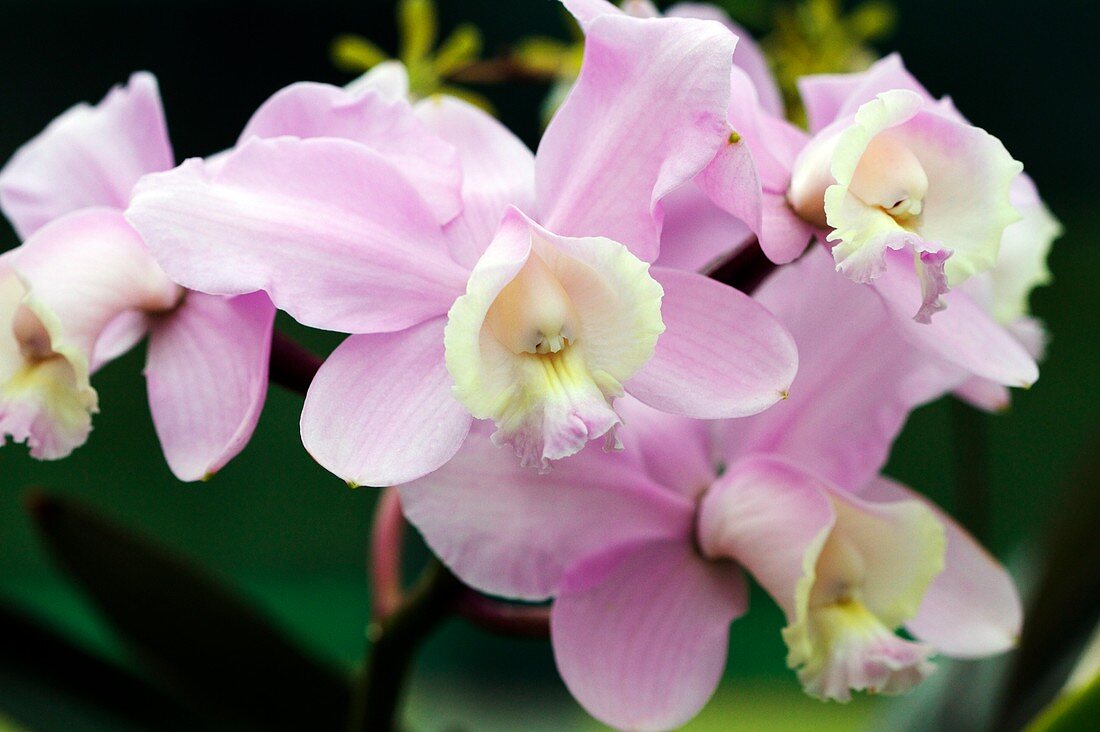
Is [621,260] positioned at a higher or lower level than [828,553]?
higher

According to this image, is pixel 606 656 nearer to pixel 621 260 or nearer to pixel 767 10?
pixel 621 260

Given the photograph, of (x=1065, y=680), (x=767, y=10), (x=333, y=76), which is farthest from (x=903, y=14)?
(x=1065, y=680)

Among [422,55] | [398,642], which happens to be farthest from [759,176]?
[422,55]

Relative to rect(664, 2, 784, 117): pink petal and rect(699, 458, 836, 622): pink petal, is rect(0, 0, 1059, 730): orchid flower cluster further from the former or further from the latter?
rect(664, 2, 784, 117): pink petal

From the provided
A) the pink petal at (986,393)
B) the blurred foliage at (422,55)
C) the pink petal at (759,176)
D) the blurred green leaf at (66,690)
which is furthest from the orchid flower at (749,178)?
the blurred green leaf at (66,690)

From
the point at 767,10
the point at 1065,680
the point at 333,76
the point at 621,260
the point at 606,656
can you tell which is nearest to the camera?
the point at 621,260

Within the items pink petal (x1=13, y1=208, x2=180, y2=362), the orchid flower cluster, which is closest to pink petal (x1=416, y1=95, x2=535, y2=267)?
the orchid flower cluster

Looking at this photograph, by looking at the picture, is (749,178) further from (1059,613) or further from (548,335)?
(1059,613)
